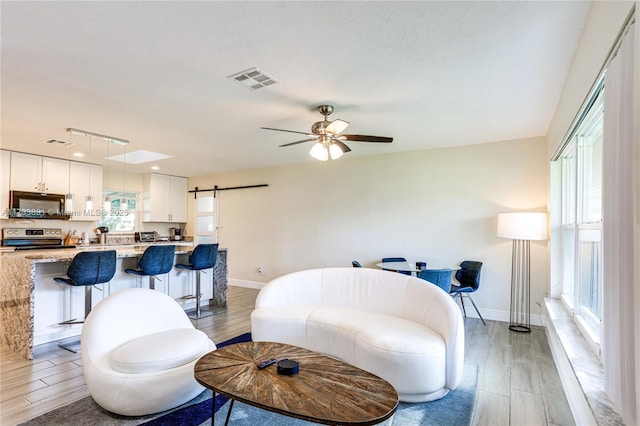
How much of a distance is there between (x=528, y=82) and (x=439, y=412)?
2.82 m

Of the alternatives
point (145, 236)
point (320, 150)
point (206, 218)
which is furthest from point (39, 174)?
point (320, 150)

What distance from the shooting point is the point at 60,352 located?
3404mm

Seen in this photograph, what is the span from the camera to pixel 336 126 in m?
3.16

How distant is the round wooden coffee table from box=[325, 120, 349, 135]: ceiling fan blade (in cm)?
205

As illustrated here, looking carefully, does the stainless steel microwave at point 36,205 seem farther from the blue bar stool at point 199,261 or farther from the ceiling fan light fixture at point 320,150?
the ceiling fan light fixture at point 320,150

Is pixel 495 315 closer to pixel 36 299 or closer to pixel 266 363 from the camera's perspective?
pixel 266 363

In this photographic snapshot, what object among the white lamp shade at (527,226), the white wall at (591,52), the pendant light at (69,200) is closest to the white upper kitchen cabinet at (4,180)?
the pendant light at (69,200)

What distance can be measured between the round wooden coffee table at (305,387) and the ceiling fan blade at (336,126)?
80.8 inches

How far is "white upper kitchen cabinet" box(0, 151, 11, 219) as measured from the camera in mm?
5238

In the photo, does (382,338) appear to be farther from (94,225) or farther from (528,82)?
(94,225)

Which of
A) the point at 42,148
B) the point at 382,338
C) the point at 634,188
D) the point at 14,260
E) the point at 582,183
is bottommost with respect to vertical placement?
the point at 382,338

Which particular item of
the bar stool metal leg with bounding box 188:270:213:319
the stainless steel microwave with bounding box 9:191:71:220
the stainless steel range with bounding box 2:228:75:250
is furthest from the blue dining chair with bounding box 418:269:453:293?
the stainless steel range with bounding box 2:228:75:250

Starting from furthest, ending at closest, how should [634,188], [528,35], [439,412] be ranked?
[439,412] < [528,35] < [634,188]

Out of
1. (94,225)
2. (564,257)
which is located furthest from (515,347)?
(94,225)
